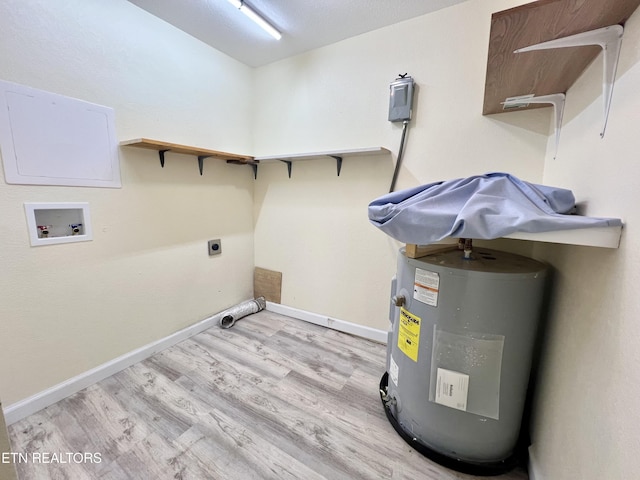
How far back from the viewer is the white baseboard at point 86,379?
1.37m

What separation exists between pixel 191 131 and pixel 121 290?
1287 millimetres

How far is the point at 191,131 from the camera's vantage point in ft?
6.79

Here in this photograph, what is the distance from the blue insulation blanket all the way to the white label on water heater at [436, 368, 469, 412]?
1.98 ft

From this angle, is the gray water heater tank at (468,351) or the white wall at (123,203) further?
the white wall at (123,203)

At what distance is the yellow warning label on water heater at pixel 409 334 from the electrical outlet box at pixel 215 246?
1757 mm

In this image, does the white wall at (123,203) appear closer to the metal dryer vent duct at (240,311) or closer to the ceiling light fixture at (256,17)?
the metal dryer vent duct at (240,311)

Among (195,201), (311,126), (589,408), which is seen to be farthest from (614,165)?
(195,201)

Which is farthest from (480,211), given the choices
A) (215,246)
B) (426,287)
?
(215,246)

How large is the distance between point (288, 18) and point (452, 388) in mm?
2370

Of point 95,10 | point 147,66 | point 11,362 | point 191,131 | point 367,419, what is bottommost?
Result: point 367,419

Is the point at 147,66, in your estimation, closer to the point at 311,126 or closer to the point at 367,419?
the point at 311,126

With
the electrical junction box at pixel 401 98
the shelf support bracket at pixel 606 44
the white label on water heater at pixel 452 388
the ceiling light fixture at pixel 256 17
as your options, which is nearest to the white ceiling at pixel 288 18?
the ceiling light fixture at pixel 256 17

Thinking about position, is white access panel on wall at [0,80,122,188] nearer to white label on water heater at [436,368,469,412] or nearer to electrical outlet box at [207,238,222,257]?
electrical outlet box at [207,238,222,257]

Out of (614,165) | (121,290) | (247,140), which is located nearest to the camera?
(614,165)
